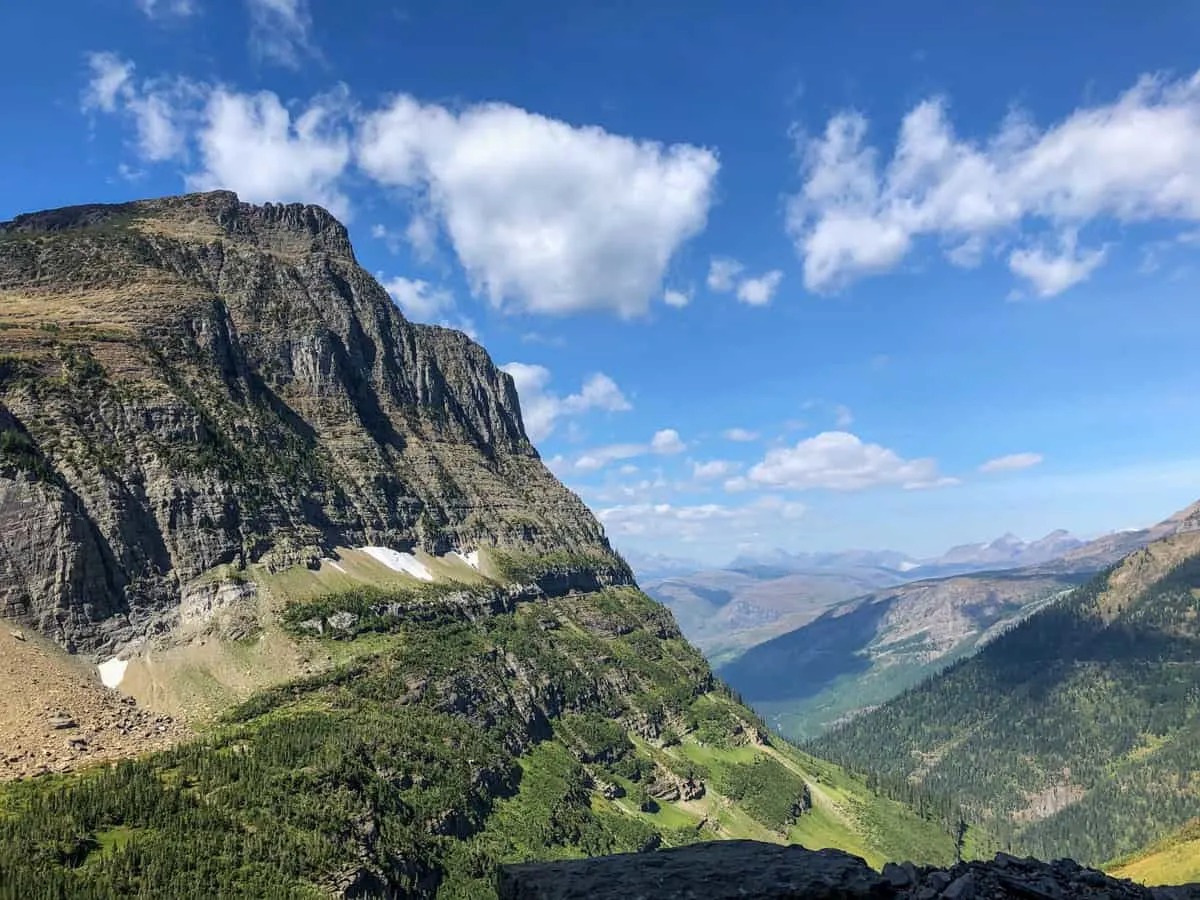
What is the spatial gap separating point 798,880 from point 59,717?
145854 millimetres

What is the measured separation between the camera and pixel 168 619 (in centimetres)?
16988

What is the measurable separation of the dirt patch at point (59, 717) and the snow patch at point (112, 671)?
6.29 feet

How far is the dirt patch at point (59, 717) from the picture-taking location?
117 m

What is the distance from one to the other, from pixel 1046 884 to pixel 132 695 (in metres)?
167

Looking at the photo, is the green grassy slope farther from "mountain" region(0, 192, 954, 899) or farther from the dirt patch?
the dirt patch

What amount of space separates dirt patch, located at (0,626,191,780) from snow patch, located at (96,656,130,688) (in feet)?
6.29

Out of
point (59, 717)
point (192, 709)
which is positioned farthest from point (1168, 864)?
point (59, 717)

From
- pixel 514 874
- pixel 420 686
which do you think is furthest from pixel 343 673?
pixel 514 874

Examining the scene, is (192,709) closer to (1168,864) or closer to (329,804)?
(329,804)

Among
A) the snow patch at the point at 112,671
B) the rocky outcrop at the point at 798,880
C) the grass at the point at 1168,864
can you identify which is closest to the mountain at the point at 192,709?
the snow patch at the point at 112,671

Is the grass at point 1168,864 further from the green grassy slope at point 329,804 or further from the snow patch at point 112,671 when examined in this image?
the snow patch at point 112,671

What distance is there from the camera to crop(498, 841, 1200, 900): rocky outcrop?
2917 centimetres

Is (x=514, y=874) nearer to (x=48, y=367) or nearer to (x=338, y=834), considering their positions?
(x=338, y=834)

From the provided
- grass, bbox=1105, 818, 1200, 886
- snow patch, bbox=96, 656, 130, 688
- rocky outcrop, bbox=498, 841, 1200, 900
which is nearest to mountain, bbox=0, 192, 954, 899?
snow patch, bbox=96, 656, 130, 688
